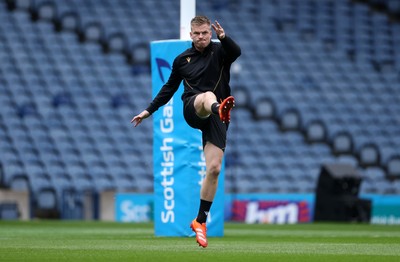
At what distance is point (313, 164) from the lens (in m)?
25.2

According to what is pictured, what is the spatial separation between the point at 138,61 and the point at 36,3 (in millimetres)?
3179

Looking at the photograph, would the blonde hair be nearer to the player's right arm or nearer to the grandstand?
the player's right arm

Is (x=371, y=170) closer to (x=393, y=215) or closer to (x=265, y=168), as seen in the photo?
(x=265, y=168)

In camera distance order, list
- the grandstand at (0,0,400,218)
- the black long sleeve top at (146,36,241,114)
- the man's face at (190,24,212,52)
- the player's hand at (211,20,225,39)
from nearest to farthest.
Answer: the player's hand at (211,20,225,39)
the man's face at (190,24,212,52)
the black long sleeve top at (146,36,241,114)
the grandstand at (0,0,400,218)

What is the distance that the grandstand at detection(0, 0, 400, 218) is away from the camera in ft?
76.0

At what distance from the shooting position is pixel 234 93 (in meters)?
26.3

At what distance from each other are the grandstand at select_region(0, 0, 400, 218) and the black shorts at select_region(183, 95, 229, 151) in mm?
12857

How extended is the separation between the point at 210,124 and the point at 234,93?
57.0 feet

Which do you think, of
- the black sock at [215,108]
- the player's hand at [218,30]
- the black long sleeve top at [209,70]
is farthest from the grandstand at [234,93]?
the black sock at [215,108]

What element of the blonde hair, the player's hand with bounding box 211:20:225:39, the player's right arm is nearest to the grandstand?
the player's right arm

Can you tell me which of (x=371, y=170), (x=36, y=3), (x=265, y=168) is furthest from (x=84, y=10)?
(x=371, y=170)

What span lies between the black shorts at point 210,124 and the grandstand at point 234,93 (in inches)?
506

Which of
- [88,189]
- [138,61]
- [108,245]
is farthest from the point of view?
[138,61]

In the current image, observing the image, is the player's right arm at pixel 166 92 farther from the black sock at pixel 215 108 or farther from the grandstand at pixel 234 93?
the grandstand at pixel 234 93
